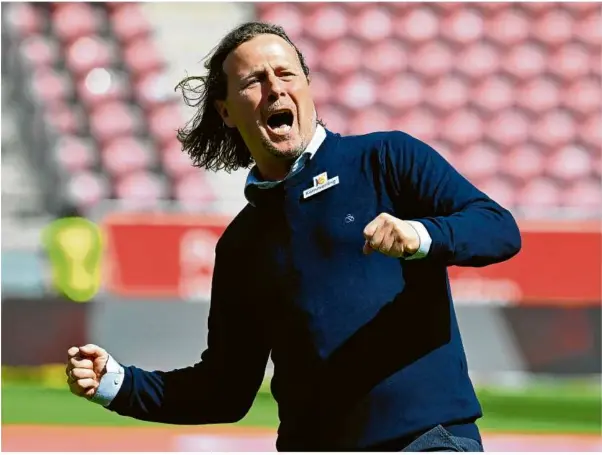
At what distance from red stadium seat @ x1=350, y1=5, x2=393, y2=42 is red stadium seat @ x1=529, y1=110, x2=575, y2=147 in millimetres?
2354

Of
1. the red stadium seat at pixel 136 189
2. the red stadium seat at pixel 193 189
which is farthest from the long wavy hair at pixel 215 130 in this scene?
the red stadium seat at pixel 136 189

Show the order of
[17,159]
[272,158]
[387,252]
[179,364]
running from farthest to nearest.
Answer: [17,159] → [179,364] → [272,158] → [387,252]

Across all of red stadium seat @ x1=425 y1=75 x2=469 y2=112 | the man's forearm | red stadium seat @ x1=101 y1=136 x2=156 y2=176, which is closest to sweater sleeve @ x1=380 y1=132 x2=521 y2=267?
the man's forearm

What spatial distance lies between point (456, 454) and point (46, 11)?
541 inches

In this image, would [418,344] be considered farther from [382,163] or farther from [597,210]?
[597,210]

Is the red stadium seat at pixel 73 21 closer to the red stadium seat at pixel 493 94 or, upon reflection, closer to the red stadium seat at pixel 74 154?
the red stadium seat at pixel 74 154

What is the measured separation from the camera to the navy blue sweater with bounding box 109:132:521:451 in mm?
2777

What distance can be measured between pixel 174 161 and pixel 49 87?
6.21ft

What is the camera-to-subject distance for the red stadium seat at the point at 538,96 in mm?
15289

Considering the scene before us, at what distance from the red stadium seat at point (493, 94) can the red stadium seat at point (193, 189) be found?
3821 millimetres

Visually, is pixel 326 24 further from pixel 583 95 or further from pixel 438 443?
pixel 438 443

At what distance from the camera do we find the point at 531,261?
11422 mm

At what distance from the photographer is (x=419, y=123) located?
14.9 m

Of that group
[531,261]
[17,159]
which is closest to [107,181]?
[17,159]
